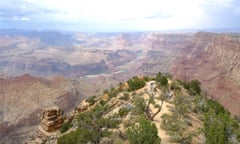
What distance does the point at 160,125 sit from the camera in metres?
32.1

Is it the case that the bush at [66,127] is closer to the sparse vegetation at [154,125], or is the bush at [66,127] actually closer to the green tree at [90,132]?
the sparse vegetation at [154,125]

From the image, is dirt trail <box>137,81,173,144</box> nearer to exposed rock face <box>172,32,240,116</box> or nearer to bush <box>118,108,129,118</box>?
bush <box>118,108,129,118</box>

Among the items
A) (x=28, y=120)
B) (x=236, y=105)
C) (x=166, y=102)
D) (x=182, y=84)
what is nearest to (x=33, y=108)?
A: (x=28, y=120)

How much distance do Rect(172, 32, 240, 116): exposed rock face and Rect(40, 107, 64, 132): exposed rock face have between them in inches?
A: 2271

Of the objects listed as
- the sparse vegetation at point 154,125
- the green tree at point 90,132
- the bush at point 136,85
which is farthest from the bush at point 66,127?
the green tree at point 90,132

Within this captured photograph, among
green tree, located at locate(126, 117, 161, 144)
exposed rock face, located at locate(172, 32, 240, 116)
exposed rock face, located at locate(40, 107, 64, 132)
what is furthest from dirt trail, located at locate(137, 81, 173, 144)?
exposed rock face, located at locate(172, 32, 240, 116)

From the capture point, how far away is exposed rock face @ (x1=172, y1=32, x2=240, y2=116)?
105188mm

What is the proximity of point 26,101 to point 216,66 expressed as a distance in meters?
73.0

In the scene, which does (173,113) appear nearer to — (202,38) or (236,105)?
(236,105)

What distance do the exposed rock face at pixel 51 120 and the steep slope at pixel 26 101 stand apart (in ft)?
171

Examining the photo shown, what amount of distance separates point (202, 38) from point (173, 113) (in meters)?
144

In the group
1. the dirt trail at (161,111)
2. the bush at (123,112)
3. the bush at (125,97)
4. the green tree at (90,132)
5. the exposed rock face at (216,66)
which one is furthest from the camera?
the exposed rock face at (216,66)

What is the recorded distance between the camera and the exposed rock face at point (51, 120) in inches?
1852

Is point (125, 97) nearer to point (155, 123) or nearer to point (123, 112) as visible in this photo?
point (123, 112)
